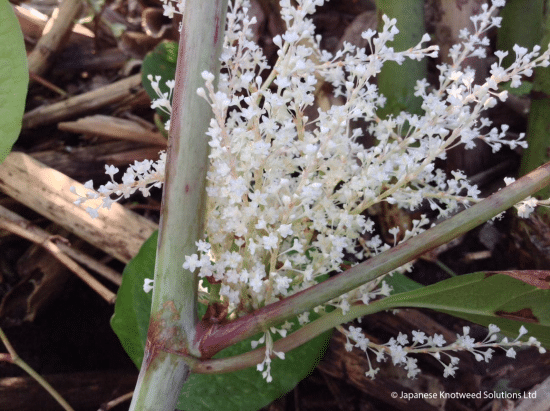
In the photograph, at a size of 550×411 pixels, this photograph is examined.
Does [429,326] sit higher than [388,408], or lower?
higher

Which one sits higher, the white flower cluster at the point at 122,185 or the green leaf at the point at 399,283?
the white flower cluster at the point at 122,185

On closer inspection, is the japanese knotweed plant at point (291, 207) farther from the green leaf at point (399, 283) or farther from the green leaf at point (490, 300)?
the green leaf at point (399, 283)

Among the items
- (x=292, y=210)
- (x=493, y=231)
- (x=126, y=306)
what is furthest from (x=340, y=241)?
(x=493, y=231)

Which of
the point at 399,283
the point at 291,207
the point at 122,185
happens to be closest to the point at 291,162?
the point at 291,207

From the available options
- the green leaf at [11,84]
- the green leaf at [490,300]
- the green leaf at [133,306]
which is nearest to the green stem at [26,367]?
the green leaf at [133,306]

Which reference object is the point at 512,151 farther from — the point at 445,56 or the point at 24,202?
the point at 24,202

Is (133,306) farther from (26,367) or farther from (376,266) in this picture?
(376,266)
